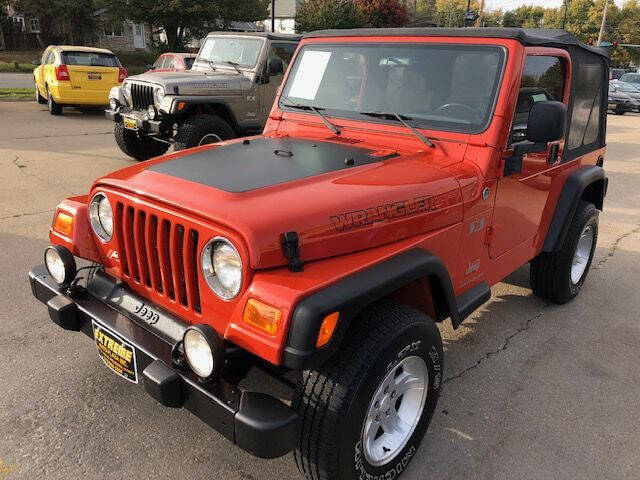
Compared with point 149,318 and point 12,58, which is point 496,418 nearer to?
point 149,318

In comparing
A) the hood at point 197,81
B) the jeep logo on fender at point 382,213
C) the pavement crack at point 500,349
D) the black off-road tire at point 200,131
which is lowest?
the pavement crack at point 500,349

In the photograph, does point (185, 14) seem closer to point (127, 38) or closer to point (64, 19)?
point (64, 19)

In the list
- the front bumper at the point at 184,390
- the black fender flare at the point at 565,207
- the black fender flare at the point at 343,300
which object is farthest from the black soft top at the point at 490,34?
the front bumper at the point at 184,390

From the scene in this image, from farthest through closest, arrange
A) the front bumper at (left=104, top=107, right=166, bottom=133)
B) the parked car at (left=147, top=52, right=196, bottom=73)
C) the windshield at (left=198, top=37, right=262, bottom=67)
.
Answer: the parked car at (left=147, top=52, right=196, bottom=73) → the windshield at (left=198, top=37, right=262, bottom=67) → the front bumper at (left=104, top=107, right=166, bottom=133)

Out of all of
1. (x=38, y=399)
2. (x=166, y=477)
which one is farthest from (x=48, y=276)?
(x=166, y=477)

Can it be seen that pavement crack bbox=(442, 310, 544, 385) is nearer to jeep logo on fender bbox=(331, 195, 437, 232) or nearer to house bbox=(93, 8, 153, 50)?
jeep logo on fender bbox=(331, 195, 437, 232)

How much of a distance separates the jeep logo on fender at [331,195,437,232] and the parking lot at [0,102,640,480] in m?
1.18

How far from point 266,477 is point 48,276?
1.50m

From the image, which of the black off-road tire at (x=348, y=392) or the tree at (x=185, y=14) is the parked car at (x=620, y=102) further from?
the tree at (x=185, y=14)

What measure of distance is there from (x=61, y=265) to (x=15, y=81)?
22387mm

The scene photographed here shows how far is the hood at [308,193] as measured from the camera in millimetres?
2076

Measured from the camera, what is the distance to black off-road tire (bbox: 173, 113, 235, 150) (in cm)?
746

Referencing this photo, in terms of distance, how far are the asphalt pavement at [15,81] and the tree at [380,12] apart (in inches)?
928

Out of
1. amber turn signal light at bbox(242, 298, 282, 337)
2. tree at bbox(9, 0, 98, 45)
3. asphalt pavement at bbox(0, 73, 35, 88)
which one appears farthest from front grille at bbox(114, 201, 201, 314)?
tree at bbox(9, 0, 98, 45)
